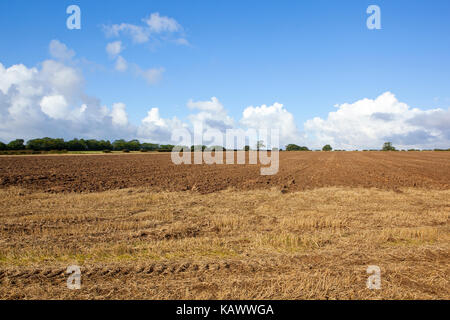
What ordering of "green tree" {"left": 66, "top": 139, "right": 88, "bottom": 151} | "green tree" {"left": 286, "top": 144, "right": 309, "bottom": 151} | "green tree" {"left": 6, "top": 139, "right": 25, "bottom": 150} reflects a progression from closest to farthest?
"green tree" {"left": 6, "top": 139, "right": 25, "bottom": 150} → "green tree" {"left": 66, "top": 139, "right": 88, "bottom": 151} → "green tree" {"left": 286, "top": 144, "right": 309, "bottom": 151}

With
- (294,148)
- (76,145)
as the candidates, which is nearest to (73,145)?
(76,145)

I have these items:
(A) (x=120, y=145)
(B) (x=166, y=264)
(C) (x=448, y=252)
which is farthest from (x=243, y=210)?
(A) (x=120, y=145)

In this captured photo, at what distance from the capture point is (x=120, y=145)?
144m

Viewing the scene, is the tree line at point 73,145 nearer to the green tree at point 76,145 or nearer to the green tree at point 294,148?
the green tree at point 76,145

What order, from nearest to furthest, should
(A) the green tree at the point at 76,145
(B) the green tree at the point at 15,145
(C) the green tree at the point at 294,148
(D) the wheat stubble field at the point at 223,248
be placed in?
1. (D) the wheat stubble field at the point at 223,248
2. (B) the green tree at the point at 15,145
3. (A) the green tree at the point at 76,145
4. (C) the green tree at the point at 294,148

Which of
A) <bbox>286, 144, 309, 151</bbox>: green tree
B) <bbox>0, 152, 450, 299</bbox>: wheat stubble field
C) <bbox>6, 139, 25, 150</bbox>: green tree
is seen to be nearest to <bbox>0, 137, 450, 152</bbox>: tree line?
<bbox>6, 139, 25, 150</bbox>: green tree

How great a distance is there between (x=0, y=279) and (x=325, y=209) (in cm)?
1053

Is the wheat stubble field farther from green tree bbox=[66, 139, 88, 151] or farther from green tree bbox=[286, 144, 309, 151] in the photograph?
green tree bbox=[286, 144, 309, 151]

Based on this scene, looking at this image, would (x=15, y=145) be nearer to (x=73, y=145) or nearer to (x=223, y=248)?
(x=73, y=145)

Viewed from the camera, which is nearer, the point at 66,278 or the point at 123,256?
the point at 66,278

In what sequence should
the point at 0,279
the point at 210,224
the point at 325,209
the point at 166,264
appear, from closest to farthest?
1. the point at 0,279
2. the point at 166,264
3. the point at 210,224
4. the point at 325,209

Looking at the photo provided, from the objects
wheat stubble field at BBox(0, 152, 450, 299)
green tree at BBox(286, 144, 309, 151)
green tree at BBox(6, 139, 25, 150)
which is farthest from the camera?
green tree at BBox(286, 144, 309, 151)

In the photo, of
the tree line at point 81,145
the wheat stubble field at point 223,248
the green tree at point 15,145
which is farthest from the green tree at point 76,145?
the wheat stubble field at point 223,248
